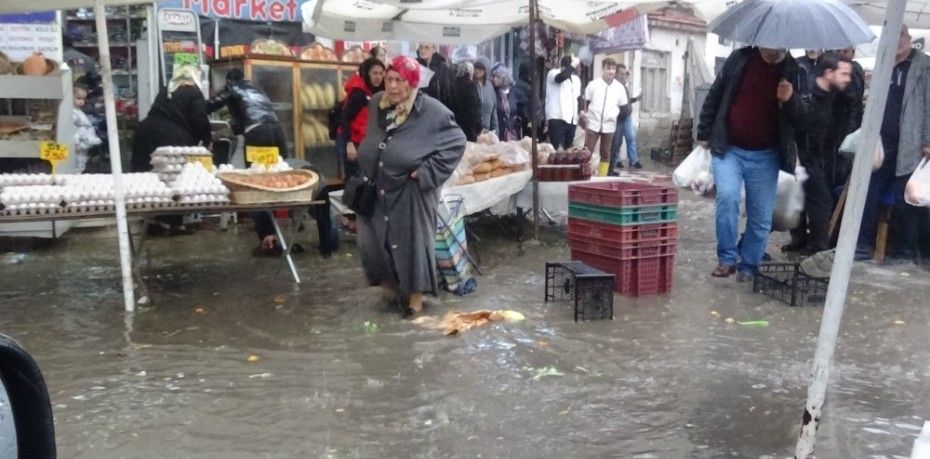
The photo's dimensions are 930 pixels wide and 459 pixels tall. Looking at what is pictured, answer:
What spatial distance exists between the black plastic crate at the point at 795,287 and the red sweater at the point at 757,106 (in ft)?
3.22

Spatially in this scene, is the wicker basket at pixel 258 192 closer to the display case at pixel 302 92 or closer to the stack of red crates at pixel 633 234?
the stack of red crates at pixel 633 234

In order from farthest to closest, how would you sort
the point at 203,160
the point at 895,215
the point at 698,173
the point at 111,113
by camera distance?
the point at 895,215 → the point at 698,173 → the point at 203,160 → the point at 111,113

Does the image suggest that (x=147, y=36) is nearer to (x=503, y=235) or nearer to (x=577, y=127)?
(x=503, y=235)

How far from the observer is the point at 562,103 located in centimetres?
1489

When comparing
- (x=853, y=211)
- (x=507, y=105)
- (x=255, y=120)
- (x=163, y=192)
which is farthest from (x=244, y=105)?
(x=507, y=105)

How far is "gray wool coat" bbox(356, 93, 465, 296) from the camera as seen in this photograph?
5.87m

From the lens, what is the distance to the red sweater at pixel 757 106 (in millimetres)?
6871

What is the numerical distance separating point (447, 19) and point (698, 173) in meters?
3.92

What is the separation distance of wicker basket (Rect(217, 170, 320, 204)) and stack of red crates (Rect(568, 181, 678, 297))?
2.18 m

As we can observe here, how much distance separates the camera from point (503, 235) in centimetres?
943

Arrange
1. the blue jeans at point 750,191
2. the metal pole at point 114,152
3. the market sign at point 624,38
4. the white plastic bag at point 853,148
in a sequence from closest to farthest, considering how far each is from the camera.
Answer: the metal pole at point 114,152, the blue jeans at point 750,191, the white plastic bag at point 853,148, the market sign at point 624,38

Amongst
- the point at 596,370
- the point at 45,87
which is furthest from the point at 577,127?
the point at 596,370

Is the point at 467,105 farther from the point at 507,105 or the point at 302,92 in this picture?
the point at 507,105

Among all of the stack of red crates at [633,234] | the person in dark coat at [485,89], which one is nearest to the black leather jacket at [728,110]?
the stack of red crates at [633,234]
